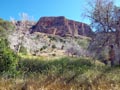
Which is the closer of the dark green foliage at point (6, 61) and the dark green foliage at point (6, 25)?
the dark green foliage at point (6, 61)

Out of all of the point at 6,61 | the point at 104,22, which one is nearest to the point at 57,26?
the point at 104,22

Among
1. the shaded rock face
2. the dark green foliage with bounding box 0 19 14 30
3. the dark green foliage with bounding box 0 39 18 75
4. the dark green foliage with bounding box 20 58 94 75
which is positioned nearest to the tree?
the dark green foliage with bounding box 20 58 94 75

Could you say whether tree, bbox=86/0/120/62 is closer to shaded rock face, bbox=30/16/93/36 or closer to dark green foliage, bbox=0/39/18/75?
dark green foliage, bbox=0/39/18/75

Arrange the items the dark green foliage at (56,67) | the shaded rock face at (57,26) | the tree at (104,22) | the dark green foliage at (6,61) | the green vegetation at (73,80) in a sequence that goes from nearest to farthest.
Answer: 1. the green vegetation at (73,80)
2. the dark green foliage at (56,67)
3. the dark green foliage at (6,61)
4. the tree at (104,22)
5. the shaded rock face at (57,26)

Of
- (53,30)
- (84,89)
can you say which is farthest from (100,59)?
(53,30)

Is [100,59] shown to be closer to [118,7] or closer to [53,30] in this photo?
[118,7]

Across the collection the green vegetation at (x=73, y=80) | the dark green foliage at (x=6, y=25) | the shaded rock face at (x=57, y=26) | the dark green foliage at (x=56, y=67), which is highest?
the shaded rock face at (x=57, y=26)

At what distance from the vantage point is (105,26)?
27.2 m

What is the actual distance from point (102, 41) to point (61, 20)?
102 metres

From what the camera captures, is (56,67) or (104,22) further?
(104,22)

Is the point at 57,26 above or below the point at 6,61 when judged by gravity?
above

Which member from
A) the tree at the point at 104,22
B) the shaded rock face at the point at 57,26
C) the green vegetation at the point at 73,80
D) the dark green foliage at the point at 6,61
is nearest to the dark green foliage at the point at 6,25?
the tree at the point at 104,22

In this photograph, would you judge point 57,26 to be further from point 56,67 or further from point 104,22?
point 56,67

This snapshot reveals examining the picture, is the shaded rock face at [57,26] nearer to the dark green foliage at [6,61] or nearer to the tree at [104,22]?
the tree at [104,22]
